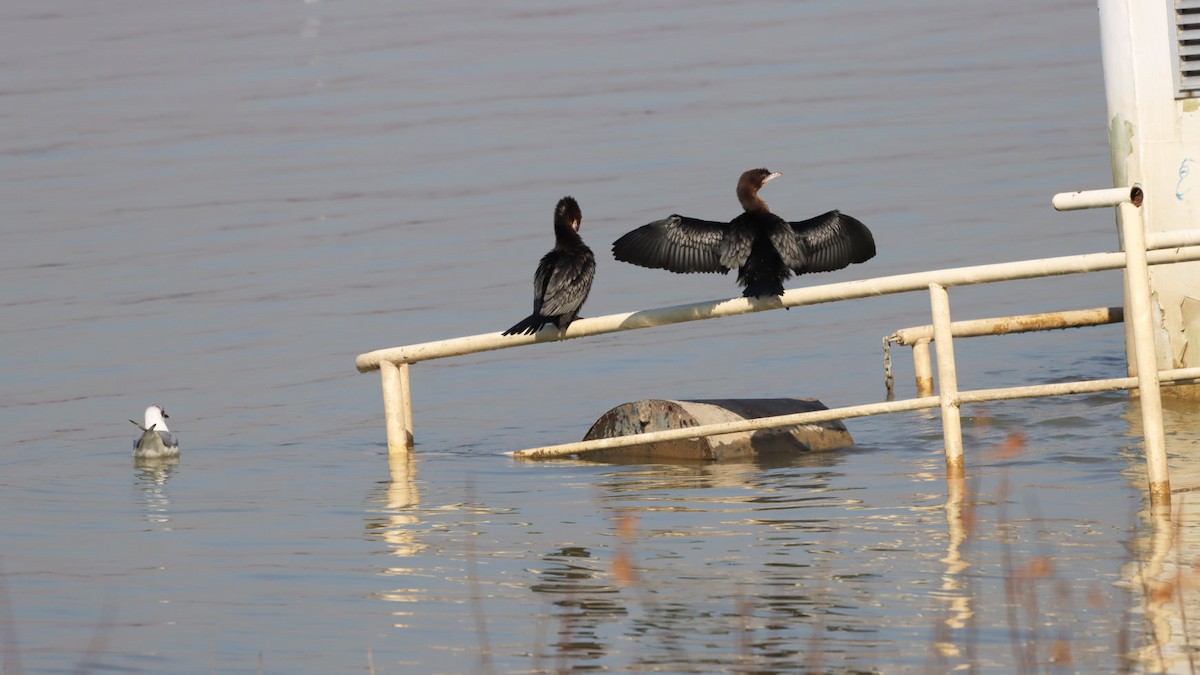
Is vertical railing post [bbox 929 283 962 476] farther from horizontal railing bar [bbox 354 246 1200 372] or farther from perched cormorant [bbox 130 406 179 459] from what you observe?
perched cormorant [bbox 130 406 179 459]

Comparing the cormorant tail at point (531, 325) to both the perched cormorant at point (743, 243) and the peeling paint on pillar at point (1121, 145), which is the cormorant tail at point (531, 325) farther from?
the peeling paint on pillar at point (1121, 145)

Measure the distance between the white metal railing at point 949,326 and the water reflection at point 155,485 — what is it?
1312 millimetres

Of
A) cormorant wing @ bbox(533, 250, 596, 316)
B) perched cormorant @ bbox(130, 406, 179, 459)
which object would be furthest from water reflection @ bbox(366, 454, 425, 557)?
perched cormorant @ bbox(130, 406, 179, 459)

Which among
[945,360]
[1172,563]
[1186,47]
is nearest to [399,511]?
[945,360]

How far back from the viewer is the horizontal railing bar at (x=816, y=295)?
9438 millimetres

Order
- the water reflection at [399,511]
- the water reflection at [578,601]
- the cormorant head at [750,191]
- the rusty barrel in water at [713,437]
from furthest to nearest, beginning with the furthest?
1. the rusty barrel in water at [713,437]
2. the cormorant head at [750,191]
3. the water reflection at [399,511]
4. the water reflection at [578,601]

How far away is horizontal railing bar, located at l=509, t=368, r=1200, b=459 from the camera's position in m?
9.34

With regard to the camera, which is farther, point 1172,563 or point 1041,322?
point 1041,322

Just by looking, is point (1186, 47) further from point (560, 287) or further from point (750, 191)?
point (560, 287)

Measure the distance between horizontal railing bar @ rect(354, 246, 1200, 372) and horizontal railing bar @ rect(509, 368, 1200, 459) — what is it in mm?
510

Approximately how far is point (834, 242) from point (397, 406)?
104 inches

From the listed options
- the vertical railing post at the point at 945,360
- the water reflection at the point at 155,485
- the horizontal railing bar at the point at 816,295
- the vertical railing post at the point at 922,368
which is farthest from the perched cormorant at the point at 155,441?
the vertical railing post at the point at 945,360

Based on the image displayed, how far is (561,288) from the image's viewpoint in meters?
10.5

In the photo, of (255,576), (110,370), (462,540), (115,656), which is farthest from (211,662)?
(110,370)
